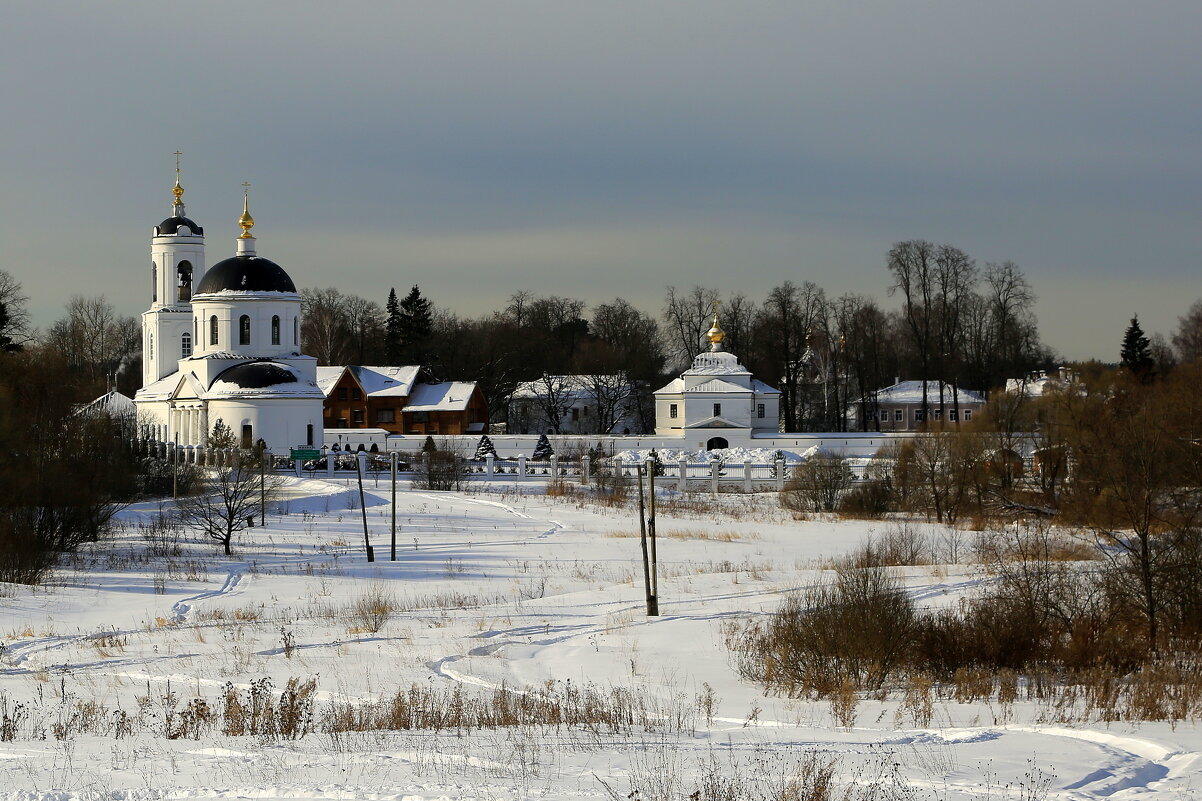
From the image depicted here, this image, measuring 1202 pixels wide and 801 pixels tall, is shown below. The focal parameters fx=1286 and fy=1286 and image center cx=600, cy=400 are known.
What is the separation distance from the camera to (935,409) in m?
81.4

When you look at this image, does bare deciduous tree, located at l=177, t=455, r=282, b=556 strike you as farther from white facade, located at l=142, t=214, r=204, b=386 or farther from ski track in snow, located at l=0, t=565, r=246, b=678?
white facade, located at l=142, t=214, r=204, b=386

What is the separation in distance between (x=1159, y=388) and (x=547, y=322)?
6593 centimetres

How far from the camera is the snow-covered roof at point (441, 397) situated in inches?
2928

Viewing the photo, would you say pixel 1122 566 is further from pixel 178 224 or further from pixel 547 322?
pixel 547 322

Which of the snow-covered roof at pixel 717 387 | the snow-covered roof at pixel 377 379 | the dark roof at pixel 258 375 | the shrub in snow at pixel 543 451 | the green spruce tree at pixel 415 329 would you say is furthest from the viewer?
the green spruce tree at pixel 415 329

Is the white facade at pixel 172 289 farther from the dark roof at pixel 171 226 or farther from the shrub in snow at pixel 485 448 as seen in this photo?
the shrub in snow at pixel 485 448

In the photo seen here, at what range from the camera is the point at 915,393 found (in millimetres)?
87938

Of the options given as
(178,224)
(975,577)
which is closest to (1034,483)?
(975,577)

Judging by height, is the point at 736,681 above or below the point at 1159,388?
below

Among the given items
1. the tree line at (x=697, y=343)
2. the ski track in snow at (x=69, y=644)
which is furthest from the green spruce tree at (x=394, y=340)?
the ski track in snow at (x=69, y=644)

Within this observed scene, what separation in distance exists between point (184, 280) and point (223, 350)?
7.69 meters

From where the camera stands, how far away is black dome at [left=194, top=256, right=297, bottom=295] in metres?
58.6

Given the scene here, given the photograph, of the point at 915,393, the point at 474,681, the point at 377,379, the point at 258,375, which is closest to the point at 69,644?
the point at 474,681

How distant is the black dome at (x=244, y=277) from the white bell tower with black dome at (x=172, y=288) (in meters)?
4.24
